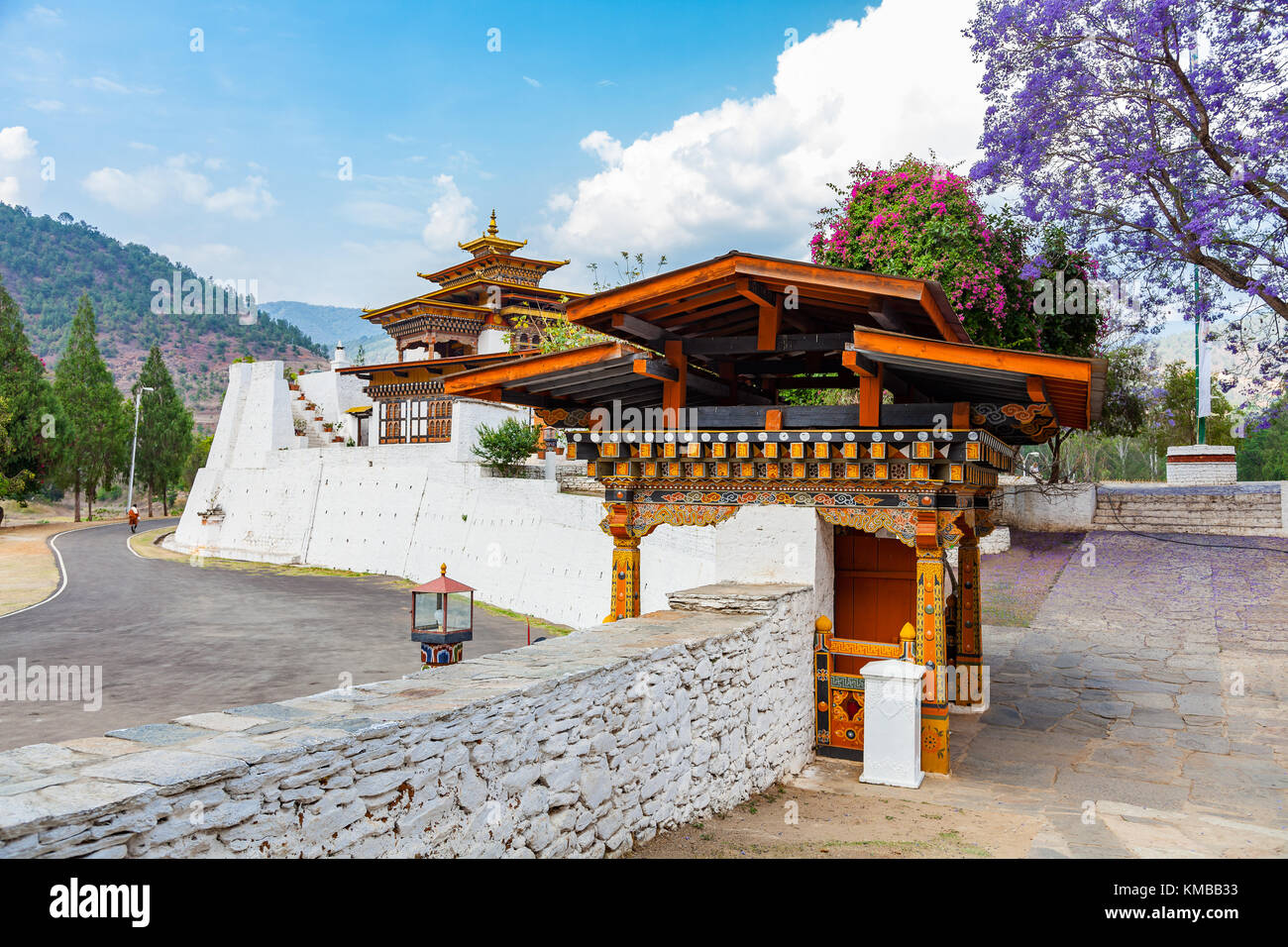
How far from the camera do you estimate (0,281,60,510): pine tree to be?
3906 cm

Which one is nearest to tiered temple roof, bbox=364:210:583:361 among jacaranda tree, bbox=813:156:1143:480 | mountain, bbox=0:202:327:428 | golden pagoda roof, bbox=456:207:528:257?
golden pagoda roof, bbox=456:207:528:257

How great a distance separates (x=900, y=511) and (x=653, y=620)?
2.86m

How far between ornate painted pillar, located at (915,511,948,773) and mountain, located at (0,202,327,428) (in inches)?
3492

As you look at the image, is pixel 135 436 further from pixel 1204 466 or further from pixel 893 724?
pixel 1204 466

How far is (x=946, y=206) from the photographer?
1831 cm

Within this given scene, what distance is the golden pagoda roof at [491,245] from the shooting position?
42.0 metres

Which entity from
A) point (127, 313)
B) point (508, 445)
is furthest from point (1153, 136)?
point (127, 313)

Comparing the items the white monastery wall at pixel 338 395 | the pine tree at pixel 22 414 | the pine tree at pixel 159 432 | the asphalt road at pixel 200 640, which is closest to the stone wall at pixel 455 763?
the asphalt road at pixel 200 640

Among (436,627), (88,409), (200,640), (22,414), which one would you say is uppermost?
(88,409)

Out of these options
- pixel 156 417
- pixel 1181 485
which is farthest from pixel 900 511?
pixel 156 417

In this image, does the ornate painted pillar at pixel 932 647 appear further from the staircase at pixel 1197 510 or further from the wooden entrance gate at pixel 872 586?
the staircase at pixel 1197 510

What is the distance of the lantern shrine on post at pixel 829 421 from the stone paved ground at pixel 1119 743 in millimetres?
990

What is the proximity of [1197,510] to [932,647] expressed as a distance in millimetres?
17756

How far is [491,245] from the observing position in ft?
138
